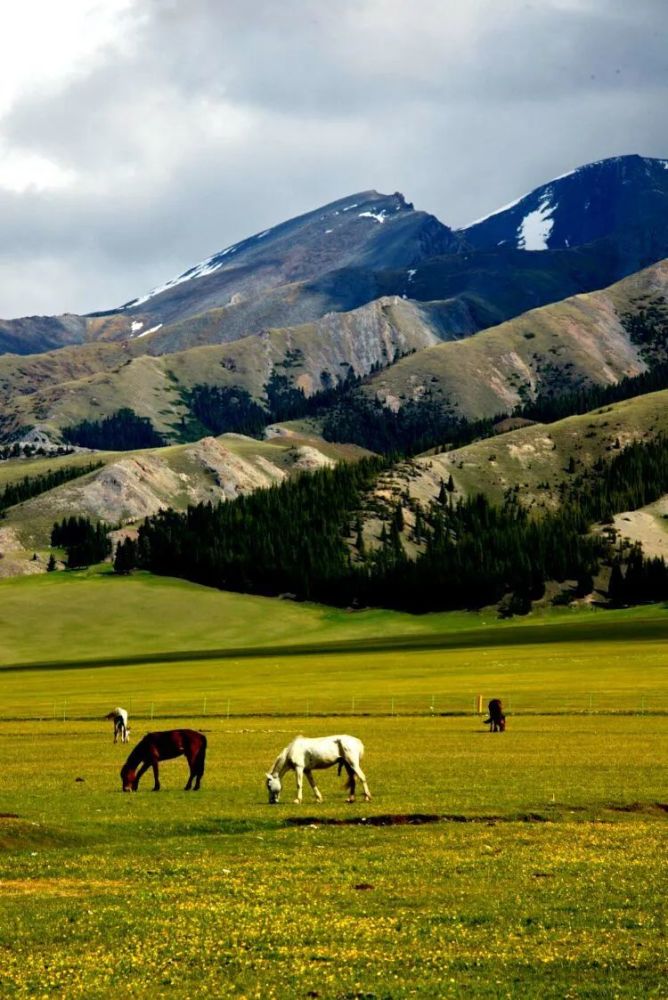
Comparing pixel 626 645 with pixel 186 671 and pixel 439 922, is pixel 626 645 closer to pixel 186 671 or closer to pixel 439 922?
pixel 186 671

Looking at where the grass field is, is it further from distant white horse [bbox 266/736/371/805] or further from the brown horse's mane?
the brown horse's mane

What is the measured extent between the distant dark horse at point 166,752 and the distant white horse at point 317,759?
444cm

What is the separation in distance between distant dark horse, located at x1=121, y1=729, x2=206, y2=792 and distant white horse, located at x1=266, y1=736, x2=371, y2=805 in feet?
14.6

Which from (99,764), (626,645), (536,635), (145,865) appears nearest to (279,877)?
(145,865)

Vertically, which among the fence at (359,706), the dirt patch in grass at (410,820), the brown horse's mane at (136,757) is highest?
the brown horse's mane at (136,757)

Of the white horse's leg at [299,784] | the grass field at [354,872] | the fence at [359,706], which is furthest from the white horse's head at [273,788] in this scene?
the fence at [359,706]

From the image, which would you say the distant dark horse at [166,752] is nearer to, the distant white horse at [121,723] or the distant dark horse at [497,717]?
the distant white horse at [121,723]

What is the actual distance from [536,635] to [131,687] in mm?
82678

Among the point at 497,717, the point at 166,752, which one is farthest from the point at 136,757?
the point at 497,717

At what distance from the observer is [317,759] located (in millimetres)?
42562

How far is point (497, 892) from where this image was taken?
2578 centimetres

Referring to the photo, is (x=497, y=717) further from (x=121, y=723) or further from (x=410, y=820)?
(x=410, y=820)

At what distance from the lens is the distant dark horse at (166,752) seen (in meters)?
46.2

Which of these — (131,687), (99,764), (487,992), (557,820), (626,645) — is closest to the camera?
(487,992)
